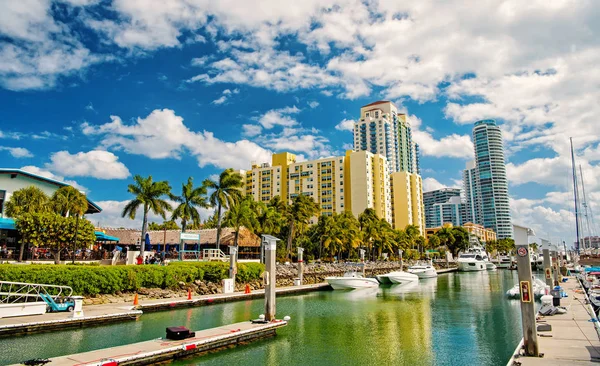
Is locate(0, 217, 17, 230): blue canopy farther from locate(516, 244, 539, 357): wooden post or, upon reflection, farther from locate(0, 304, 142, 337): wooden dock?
locate(516, 244, 539, 357): wooden post

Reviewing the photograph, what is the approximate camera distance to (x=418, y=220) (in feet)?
476

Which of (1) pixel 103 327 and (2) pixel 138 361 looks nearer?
(2) pixel 138 361

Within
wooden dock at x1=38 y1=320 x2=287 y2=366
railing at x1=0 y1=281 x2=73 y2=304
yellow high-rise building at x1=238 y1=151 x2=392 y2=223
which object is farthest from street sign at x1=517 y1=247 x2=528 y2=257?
yellow high-rise building at x1=238 y1=151 x2=392 y2=223

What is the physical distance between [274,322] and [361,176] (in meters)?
103

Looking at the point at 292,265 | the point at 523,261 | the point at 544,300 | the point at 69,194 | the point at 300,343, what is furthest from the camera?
the point at 292,265

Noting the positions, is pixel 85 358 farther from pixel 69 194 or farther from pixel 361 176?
pixel 361 176

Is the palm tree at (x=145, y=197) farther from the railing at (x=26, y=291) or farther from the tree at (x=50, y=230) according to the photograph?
the railing at (x=26, y=291)

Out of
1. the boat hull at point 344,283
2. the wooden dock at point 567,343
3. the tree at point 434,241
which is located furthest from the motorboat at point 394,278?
the tree at point 434,241

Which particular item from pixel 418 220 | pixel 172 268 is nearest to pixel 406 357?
pixel 172 268

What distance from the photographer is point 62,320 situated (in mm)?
21516

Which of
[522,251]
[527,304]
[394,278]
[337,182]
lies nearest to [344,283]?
[394,278]

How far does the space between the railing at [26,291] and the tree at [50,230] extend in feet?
40.7

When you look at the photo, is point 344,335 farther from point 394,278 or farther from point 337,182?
point 337,182

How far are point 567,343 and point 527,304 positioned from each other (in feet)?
8.87
